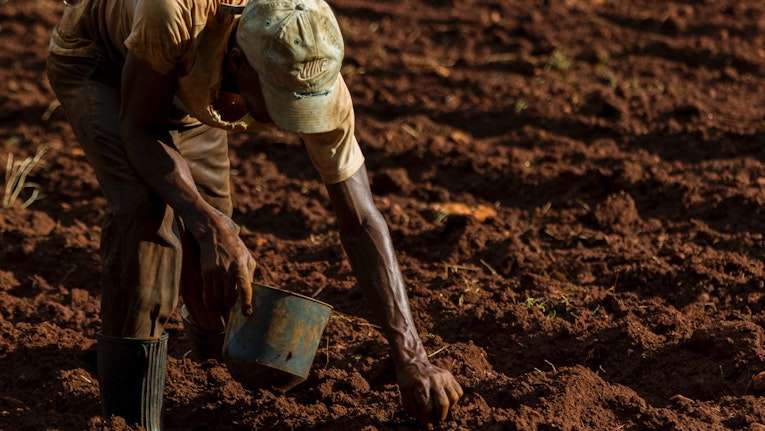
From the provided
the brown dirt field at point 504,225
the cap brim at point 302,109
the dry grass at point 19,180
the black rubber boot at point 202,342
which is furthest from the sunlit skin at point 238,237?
the dry grass at point 19,180

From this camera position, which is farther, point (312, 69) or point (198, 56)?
point (198, 56)

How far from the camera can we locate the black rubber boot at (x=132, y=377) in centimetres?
374

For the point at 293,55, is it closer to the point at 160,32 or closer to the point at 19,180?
the point at 160,32

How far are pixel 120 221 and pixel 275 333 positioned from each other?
58cm

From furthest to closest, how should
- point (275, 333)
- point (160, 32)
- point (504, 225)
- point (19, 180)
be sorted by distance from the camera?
point (19, 180) < point (504, 225) < point (275, 333) < point (160, 32)

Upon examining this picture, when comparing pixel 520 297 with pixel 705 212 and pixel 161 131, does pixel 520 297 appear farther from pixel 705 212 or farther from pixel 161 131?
pixel 161 131

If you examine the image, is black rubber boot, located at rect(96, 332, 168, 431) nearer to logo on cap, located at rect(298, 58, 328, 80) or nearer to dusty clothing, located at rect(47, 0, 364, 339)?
dusty clothing, located at rect(47, 0, 364, 339)

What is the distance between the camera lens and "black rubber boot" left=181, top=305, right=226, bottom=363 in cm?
449

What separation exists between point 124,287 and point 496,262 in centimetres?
219

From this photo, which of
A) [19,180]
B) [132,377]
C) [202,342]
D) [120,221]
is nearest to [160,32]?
[120,221]

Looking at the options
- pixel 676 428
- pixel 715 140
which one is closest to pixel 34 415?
pixel 676 428

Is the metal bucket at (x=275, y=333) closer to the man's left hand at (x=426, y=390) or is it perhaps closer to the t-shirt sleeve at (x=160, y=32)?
the man's left hand at (x=426, y=390)

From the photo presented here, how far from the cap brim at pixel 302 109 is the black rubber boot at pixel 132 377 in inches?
35.0

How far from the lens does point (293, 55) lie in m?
3.30
